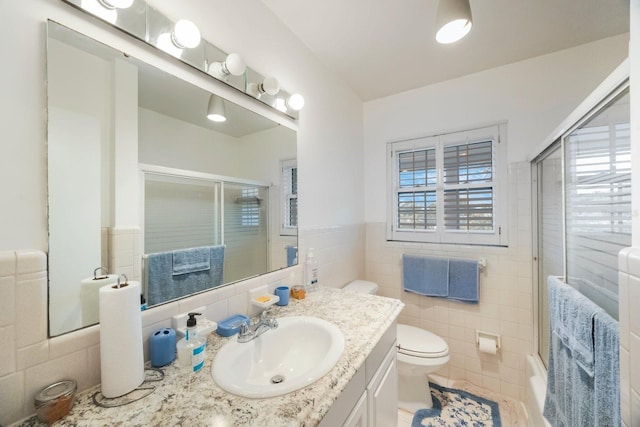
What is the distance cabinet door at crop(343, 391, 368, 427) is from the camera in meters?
0.80

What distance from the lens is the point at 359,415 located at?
86 cm

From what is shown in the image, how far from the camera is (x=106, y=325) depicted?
24.9 inches

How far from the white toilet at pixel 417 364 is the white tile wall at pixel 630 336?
105 cm

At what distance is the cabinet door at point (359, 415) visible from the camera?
796 mm

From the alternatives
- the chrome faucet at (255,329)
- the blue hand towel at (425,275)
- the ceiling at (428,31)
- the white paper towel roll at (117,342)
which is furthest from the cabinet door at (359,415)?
the ceiling at (428,31)

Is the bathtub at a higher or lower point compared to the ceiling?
lower

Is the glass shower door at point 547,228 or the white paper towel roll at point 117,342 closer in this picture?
the white paper towel roll at point 117,342

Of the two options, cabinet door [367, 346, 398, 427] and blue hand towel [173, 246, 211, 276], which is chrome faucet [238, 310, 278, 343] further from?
cabinet door [367, 346, 398, 427]

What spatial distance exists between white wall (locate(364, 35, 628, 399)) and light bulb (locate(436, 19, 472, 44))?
961 millimetres

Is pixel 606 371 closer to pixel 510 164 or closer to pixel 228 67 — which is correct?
pixel 510 164

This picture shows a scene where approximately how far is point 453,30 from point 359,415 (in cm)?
164

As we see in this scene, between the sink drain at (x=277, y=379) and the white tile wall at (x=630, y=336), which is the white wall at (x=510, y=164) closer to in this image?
the white tile wall at (x=630, y=336)

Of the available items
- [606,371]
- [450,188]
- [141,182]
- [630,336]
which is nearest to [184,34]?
[141,182]

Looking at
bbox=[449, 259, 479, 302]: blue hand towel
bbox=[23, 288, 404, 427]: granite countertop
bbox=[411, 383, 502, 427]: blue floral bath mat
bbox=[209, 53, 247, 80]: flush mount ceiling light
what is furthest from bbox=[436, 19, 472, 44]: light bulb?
bbox=[411, 383, 502, 427]: blue floral bath mat
